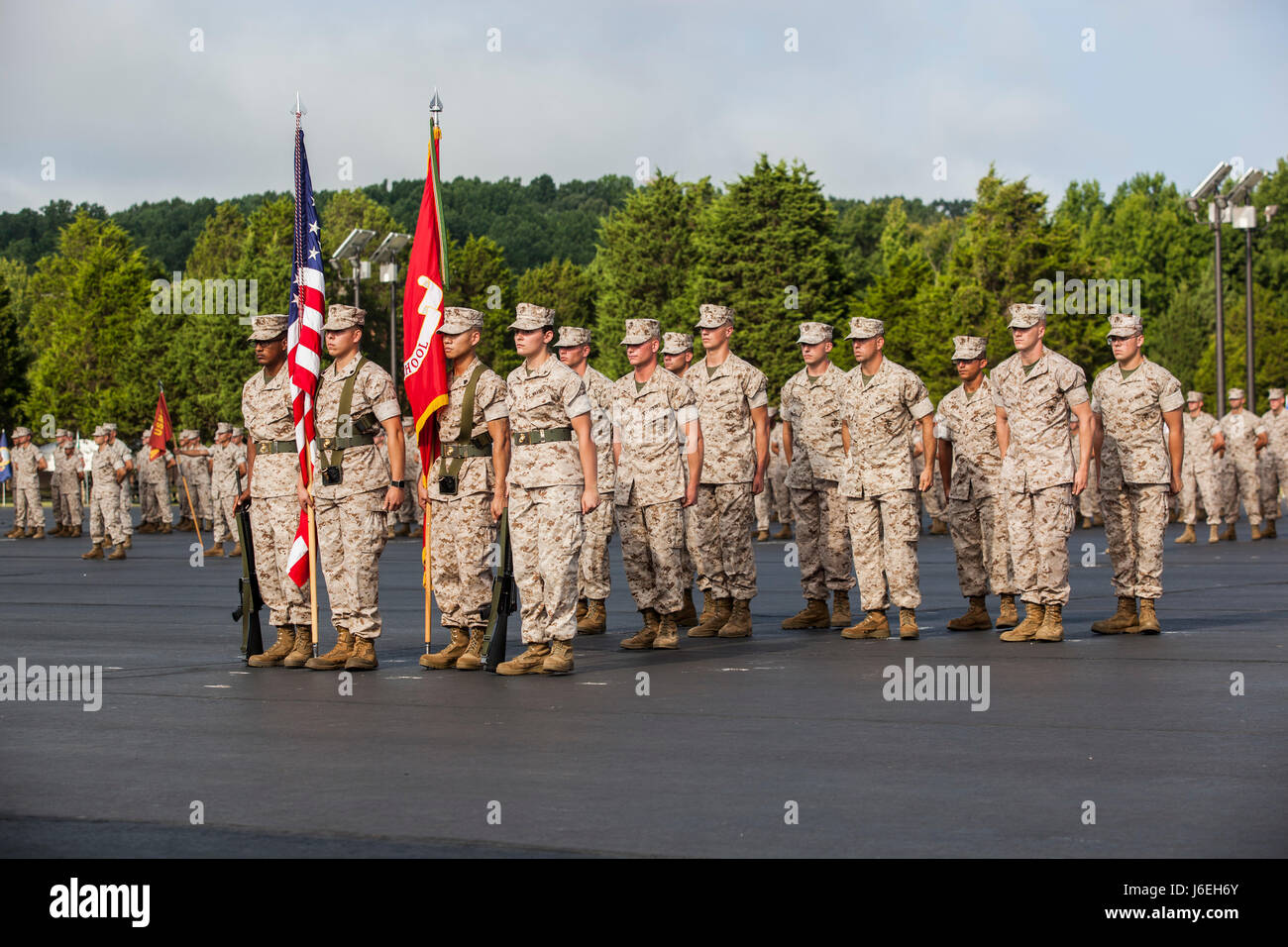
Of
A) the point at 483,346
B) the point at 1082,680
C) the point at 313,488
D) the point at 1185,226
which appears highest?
the point at 1185,226

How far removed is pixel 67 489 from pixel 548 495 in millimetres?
30870

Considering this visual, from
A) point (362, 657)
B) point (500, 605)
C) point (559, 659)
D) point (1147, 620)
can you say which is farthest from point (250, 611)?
point (1147, 620)

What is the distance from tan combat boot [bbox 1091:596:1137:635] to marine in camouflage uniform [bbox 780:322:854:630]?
2.16 meters

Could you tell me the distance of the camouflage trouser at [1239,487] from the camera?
27.6 m

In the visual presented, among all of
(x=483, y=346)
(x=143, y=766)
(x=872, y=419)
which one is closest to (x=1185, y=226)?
(x=483, y=346)

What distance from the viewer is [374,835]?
6262mm

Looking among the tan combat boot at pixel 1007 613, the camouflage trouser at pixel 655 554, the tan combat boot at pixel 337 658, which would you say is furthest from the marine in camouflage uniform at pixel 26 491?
the tan combat boot at pixel 1007 613

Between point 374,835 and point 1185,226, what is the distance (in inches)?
3944

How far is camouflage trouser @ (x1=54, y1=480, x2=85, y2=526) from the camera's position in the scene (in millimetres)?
38781

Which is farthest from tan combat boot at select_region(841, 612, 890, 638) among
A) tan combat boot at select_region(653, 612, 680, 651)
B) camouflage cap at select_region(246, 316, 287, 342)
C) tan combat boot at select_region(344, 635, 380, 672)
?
camouflage cap at select_region(246, 316, 287, 342)

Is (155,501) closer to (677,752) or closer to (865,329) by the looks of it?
(865,329)

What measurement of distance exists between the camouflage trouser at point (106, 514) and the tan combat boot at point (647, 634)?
58.3 ft
